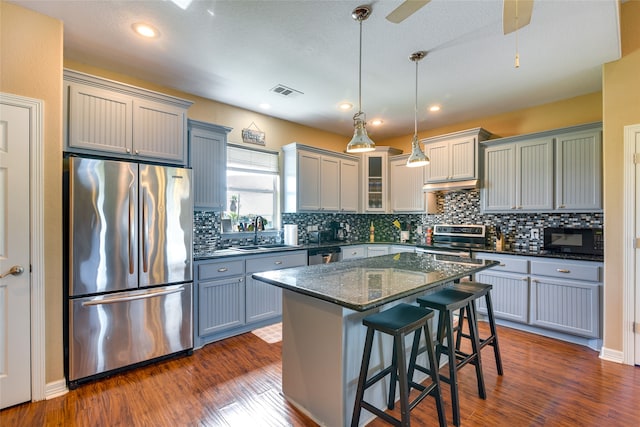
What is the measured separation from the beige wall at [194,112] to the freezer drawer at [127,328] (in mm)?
124

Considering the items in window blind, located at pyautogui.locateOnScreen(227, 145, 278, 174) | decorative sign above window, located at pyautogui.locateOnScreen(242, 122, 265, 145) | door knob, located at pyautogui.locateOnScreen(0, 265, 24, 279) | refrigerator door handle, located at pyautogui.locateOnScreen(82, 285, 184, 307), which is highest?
decorative sign above window, located at pyautogui.locateOnScreen(242, 122, 265, 145)

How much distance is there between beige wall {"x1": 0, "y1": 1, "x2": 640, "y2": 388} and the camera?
2.10m

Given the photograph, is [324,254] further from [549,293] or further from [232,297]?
[549,293]

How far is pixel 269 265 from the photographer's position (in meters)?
3.58

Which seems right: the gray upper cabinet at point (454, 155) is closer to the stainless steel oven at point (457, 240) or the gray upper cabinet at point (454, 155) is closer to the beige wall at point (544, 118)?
the beige wall at point (544, 118)


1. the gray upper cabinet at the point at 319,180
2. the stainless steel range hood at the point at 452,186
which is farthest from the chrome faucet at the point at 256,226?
the stainless steel range hood at the point at 452,186

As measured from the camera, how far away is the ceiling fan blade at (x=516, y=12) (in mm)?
1586

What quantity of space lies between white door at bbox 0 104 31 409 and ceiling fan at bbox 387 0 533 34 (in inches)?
103

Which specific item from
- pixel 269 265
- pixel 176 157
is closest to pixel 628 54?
pixel 269 265

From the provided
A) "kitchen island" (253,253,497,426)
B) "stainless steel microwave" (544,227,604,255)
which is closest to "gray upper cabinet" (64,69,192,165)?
"kitchen island" (253,253,497,426)

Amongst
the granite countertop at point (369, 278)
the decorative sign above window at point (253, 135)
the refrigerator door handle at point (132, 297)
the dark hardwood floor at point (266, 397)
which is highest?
the decorative sign above window at point (253, 135)

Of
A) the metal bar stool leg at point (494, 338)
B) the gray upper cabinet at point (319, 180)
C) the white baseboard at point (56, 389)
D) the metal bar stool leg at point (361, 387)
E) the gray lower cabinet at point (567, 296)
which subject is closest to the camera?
the metal bar stool leg at point (361, 387)

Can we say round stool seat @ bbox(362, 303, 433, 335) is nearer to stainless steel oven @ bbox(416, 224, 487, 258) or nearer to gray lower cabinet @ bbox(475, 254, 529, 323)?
gray lower cabinet @ bbox(475, 254, 529, 323)

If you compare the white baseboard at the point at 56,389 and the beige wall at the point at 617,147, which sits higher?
the beige wall at the point at 617,147
